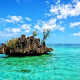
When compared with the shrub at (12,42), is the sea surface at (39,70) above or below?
below

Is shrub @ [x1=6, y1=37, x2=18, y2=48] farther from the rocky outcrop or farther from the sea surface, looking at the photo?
the sea surface

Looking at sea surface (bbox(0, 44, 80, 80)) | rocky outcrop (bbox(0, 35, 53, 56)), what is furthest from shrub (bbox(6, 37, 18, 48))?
sea surface (bbox(0, 44, 80, 80))

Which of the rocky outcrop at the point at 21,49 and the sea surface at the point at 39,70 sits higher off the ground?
the rocky outcrop at the point at 21,49

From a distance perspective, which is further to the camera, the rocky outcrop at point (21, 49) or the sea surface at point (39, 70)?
the rocky outcrop at point (21, 49)

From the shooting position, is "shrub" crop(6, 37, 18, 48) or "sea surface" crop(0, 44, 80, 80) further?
"shrub" crop(6, 37, 18, 48)

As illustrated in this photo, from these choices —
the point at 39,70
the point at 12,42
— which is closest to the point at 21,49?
the point at 12,42

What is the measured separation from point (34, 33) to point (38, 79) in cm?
1452

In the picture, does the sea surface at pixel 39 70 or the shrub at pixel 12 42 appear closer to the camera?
the sea surface at pixel 39 70

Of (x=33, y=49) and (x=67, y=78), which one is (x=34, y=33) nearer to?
(x=33, y=49)

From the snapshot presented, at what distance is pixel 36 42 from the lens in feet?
58.5

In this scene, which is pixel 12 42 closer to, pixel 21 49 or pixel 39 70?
pixel 21 49

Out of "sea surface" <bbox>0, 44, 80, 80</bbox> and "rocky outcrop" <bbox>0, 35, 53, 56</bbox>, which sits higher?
"rocky outcrop" <bbox>0, 35, 53, 56</bbox>

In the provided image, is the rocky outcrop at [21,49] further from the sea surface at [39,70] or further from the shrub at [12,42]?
the sea surface at [39,70]

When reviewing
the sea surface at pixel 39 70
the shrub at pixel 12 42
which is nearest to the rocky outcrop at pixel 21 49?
the shrub at pixel 12 42
